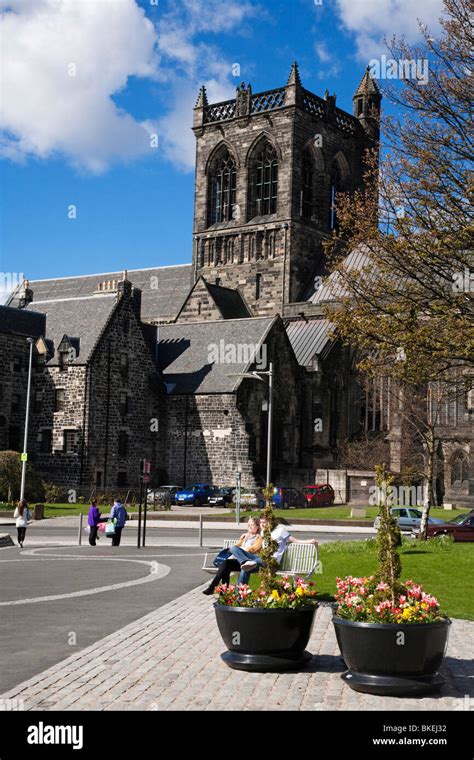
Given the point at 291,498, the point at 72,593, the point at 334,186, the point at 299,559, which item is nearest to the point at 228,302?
the point at 334,186

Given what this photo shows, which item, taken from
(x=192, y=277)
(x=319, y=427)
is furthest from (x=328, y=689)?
(x=192, y=277)

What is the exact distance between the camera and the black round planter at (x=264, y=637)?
10203 millimetres

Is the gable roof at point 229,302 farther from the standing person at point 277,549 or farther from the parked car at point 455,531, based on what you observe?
the standing person at point 277,549

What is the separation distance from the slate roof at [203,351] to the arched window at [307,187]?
19.4m

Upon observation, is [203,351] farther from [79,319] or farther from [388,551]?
[388,551]

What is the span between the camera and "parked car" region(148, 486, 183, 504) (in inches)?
2013

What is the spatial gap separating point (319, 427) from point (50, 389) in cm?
1922

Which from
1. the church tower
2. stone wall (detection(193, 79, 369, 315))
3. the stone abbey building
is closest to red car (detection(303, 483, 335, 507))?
the stone abbey building

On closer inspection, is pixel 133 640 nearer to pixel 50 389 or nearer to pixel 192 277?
pixel 50 389

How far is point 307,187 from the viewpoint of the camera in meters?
80.3

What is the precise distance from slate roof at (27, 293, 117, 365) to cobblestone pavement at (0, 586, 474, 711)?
44.8 m

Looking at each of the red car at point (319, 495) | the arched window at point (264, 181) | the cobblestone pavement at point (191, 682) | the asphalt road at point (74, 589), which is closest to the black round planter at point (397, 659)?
the cobblestone pavement at point (191, 682)

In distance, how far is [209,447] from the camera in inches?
2324
